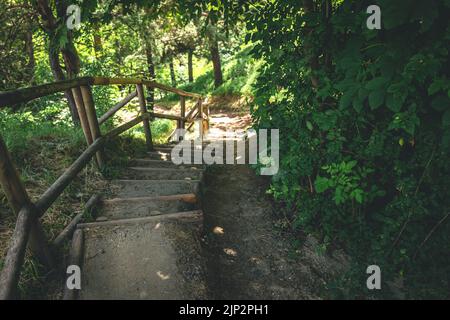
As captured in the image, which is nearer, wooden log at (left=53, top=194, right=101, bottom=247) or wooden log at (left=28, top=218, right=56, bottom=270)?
wooden log at (left=28, top=218, right=56, bottom=270)

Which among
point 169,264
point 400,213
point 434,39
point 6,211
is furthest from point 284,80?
point 6,211

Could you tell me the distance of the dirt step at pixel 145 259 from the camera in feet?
6.82

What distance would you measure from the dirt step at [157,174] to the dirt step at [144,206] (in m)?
0.73

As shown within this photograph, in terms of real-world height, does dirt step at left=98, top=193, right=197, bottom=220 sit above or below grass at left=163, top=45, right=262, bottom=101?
above

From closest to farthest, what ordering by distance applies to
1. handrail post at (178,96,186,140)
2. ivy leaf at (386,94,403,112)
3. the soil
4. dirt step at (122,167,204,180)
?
1. ivy leaf at (386,94,403,112)
2. the soil
3. dirt step at (122,167,204,180)
4. handrail post at (178,96,186,140)

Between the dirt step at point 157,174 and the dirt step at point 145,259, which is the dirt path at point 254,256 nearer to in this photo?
the dirt step at point 145,259

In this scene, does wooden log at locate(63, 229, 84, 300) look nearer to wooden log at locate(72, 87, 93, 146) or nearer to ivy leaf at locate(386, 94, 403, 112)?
wooden log at locate(72, 87, 93, 146)

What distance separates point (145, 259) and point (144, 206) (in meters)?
0.76

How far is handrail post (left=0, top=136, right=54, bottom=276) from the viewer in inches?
71.1

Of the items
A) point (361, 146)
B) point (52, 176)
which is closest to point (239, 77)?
point (52, 176)

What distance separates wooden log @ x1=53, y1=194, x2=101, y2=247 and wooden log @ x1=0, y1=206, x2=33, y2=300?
0.43m

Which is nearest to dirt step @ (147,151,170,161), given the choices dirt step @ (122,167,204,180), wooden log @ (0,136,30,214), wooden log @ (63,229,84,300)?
dirt step @ (122,167,204,180)
